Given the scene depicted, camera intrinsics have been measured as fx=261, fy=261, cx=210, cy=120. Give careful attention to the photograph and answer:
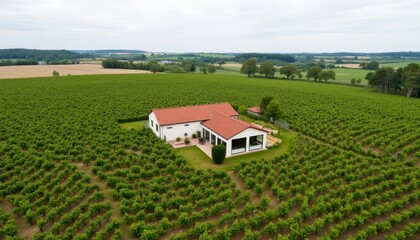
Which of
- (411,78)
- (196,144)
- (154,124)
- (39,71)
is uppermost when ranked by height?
(411,78)

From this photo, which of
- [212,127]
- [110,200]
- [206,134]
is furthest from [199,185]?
[206,134]

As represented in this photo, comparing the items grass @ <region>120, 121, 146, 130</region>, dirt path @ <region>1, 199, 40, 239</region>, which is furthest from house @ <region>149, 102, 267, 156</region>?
dirt path @ <region>1, 199, 40, 239</region>

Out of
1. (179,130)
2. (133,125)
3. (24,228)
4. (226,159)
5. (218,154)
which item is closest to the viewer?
(24,228)

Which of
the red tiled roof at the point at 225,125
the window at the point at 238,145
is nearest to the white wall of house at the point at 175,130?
the red tiled roof at the point at 225,125

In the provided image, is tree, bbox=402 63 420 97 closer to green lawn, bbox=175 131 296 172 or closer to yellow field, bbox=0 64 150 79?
green lawn, bbox=175 131 296 172

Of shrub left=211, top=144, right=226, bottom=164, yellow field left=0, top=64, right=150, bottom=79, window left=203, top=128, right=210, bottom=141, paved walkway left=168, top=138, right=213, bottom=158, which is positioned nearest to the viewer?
shrub left=211, top=144, right=226, bottom=164

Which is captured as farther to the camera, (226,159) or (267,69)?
(267,69)

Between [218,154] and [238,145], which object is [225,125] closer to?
[238,145]

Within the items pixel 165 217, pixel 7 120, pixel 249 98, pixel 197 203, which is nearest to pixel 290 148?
pixel 197 203
